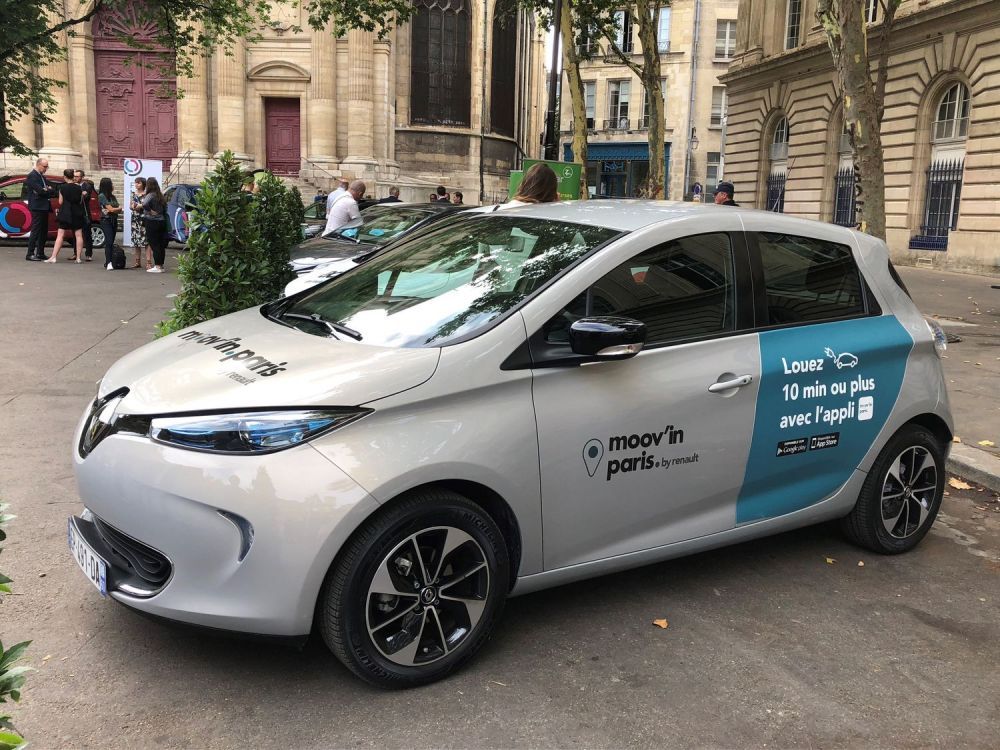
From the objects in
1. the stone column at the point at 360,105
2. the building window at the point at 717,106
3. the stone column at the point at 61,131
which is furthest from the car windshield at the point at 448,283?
the building window at the point at 717,106

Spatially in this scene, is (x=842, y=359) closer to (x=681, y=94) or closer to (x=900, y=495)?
(x=900, y=495)

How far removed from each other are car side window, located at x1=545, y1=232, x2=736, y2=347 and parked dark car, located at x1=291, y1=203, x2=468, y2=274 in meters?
6.93

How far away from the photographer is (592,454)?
3398mm

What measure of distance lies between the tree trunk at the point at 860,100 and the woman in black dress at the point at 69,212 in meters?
14.0

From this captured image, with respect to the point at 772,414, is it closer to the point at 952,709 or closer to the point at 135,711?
the point at 952,709

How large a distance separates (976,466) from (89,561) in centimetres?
545

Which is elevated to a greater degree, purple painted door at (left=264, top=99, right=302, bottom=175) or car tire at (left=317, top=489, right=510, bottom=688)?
purple painted door at (left=264, top=99, right=302, bottom=175)

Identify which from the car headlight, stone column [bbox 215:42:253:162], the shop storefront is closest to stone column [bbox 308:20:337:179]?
stone column [bbox 215:42:253:162]

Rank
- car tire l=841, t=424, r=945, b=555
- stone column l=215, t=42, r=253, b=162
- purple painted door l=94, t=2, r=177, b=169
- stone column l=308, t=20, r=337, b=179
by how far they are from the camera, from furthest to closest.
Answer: purple painted door l=94, t=2, r=177, b=169 → stone column l=308, t=20, r=337, b=179 → stone column l=215, t=42, r=253, b=162 → car tire l=841, t=424, r=945, b=555

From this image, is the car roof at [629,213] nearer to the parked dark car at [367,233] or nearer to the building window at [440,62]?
the parked dark car at [367,233]

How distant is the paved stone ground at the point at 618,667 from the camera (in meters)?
2.91

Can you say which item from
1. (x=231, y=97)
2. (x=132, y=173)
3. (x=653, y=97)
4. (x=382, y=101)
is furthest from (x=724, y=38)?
(x=132, y=173)

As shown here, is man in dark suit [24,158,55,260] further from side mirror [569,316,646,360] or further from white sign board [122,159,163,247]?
side mirror [569,316,646,360]

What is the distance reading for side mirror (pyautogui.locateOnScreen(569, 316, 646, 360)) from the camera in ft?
10.7
